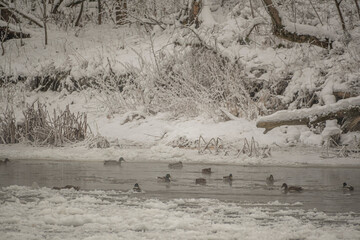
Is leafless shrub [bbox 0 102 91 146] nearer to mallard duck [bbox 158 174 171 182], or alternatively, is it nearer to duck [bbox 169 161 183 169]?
duck [bbox 169 161 183 169]

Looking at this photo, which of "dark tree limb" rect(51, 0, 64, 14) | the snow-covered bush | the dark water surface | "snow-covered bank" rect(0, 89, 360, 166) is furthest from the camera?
"dark tree limb" rect(51, 0, 64, 14)

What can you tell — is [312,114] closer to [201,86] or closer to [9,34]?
[201,86]

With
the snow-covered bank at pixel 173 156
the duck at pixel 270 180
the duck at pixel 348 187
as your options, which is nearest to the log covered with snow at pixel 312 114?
the snow-covered bank at pixel 173 156

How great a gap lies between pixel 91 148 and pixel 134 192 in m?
5.05

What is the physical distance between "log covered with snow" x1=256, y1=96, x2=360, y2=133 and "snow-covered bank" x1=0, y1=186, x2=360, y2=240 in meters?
3.56

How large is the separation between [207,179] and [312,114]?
274cm

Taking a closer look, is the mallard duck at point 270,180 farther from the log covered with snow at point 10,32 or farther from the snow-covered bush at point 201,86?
the log covered with snow at point 10,32

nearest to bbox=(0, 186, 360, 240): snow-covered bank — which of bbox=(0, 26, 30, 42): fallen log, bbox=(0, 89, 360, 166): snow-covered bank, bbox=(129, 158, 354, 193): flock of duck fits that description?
bbox=(129, 158, 354, 193): flock of duck

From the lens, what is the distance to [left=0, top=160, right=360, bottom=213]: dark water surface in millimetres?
6672

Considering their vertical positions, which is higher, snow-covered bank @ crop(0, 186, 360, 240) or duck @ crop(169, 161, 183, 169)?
duck @ crop(169, 161, 183, 169)

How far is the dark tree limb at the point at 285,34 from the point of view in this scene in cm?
1242

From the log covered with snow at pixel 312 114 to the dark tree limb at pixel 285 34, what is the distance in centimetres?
304

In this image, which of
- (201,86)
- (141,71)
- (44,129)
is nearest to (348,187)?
(201,86)

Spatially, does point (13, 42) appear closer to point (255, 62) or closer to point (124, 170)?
point (255, 62)
